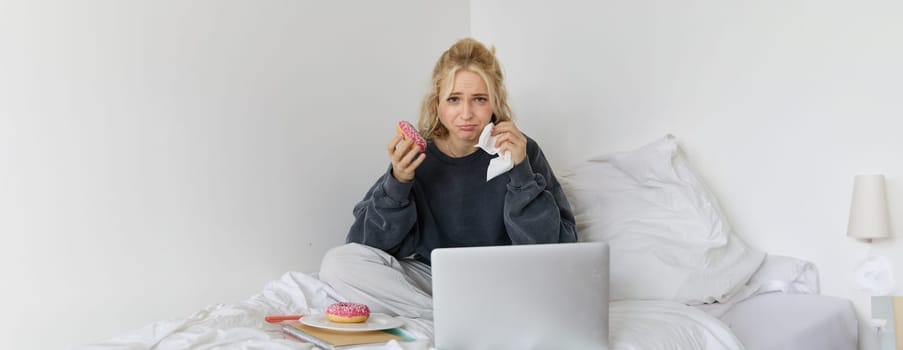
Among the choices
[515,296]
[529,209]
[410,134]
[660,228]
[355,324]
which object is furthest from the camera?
[660,228]

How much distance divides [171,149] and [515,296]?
124 centimetres

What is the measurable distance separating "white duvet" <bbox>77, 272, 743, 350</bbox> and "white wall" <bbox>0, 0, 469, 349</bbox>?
1.14 feet

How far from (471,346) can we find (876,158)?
127 cm

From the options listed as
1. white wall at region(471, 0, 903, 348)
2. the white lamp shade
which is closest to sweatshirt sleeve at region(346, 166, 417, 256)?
white wall at region(471, 0, 903, 348)

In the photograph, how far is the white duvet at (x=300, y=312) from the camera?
1580 mm

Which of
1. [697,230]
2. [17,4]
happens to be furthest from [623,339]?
[17,4]

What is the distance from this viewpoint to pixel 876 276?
2129 mm

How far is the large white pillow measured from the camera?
2266 mm

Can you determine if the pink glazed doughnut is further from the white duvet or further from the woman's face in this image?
the woman's face

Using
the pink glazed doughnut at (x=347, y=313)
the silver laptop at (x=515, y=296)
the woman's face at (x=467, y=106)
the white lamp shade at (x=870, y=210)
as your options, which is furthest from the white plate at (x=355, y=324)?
the white lamp shade at (x=870, y=210)

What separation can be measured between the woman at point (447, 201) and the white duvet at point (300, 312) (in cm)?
11

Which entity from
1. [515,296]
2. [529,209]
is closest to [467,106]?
[529,209]

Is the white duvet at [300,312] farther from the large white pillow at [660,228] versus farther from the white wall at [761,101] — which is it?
the white wall at [761,101]

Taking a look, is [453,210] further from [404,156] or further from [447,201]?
[404,156]
